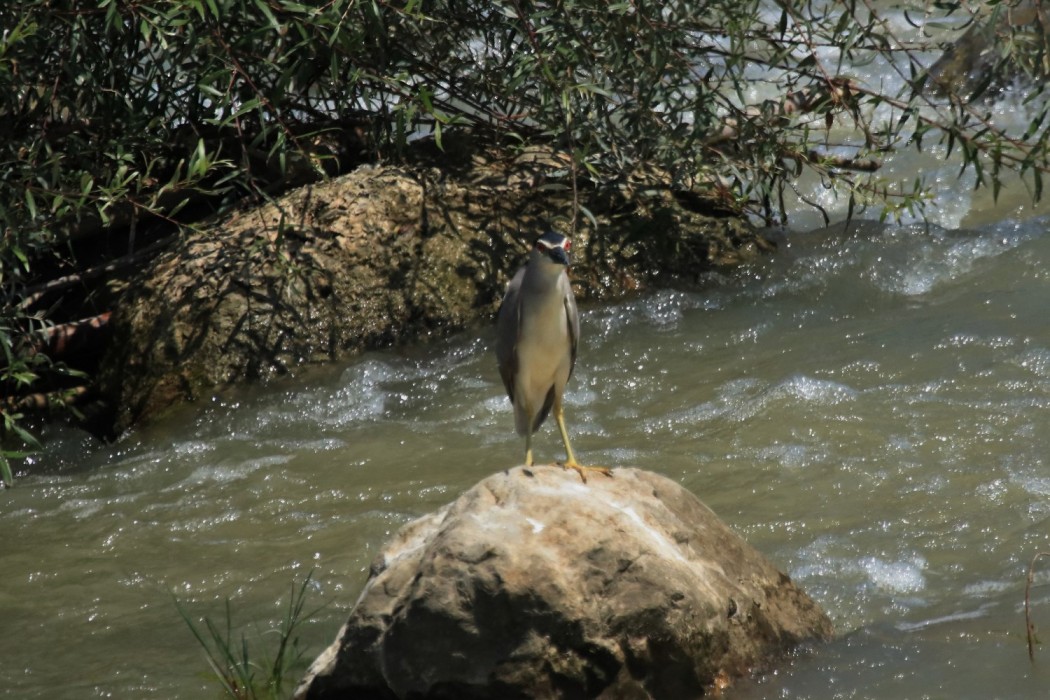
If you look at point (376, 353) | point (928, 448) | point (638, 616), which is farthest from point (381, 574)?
point (376, 353)

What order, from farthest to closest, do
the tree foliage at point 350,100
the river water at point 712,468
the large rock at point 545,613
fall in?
the tree foliage at point 350,100
the river water at point 712,468
the large rock at point 545,613

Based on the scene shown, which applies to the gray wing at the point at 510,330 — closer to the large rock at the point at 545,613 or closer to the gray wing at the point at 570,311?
the gray wing at the point at 570,311

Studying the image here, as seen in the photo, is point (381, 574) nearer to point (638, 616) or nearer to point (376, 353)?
point (638, 616)

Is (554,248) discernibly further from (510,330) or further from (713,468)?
(713,468)

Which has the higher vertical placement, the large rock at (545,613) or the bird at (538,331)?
the bird at (538,331)

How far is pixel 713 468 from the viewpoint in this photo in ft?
18.9

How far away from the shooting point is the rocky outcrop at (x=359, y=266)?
6.93m

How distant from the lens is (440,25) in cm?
758

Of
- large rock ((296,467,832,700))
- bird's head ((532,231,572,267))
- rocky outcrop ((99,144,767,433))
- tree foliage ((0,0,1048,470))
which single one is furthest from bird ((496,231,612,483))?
rocky outcrop ((99,144,767,433))

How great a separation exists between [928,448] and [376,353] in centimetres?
310

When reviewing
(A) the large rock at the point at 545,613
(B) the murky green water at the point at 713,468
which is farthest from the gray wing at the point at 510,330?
(A) the large rock at the point at 545,613

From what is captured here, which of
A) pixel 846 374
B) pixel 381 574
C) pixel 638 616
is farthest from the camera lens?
pixel 846 374

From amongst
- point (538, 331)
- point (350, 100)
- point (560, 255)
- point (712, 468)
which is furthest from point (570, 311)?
point (350, 100)

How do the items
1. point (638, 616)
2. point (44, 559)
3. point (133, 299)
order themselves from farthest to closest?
point (133, 299) → point (44, 559) → point (638, 616)
